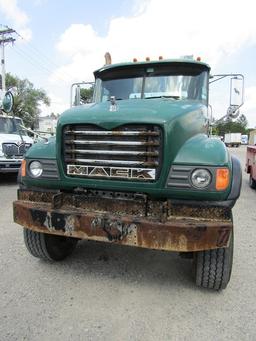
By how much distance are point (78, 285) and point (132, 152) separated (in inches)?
63.5

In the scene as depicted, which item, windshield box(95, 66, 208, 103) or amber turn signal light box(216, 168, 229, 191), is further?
windshield box(95, 66, 208, 103)

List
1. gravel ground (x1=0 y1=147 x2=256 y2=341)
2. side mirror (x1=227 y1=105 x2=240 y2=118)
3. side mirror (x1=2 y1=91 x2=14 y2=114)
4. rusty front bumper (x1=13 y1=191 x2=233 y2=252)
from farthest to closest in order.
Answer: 1. side mirror (x1=227 y1=105 x2=240 y2=118)
2. side mirror (x1=2 y1=91 x2=14 y2=114)
3. rusty front bumper (x1=13 y1=191 x2=233 y2=252)
4. gravel ground (x1=0 y1=147 x2=256 y2=341)

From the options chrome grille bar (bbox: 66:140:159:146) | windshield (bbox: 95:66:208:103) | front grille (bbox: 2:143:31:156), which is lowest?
front grille (bbox: 2:143:31:156)

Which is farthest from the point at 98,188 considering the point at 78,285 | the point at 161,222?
the point at 78,285

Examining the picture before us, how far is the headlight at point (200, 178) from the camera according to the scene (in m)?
3.09

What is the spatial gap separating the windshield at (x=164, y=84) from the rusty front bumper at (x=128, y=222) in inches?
69.5

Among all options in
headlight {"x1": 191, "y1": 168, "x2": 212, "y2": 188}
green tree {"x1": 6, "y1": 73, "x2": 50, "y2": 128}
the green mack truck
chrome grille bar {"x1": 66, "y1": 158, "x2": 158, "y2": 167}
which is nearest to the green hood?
the green mack truck

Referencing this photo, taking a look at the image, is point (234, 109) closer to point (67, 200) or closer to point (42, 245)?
point (67, 200)

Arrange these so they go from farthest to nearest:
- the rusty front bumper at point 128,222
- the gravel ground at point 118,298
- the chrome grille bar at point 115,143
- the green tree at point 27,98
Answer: the green tree at point 27,98 < the chrome grille bar at point 115,143 < the rusty front bumper at point 128,222 < the gravel ground at point 118,298

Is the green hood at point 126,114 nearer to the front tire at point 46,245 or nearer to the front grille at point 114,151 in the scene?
the front grille at point 114,151

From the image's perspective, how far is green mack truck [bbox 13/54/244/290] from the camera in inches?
122

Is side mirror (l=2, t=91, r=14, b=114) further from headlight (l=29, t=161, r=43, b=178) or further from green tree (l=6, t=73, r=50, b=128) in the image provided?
green tree (l=6, t=73, r=50, b=128)

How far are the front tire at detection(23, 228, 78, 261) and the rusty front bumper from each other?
456 millimetres

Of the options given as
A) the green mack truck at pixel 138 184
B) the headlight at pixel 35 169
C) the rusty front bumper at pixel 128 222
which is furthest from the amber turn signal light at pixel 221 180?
the headlight at pixel 35 169
